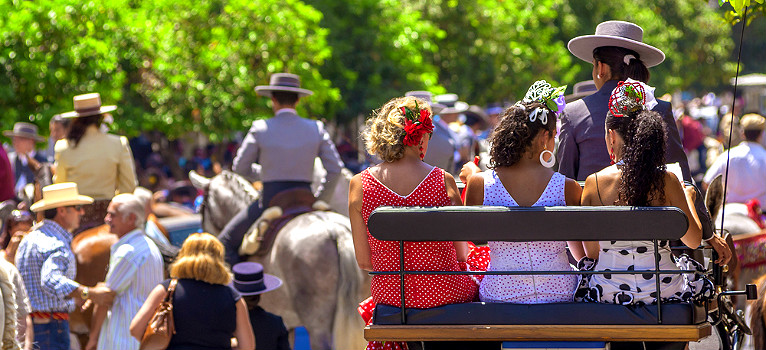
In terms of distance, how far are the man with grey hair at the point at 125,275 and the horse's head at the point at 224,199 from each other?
2.13 metres

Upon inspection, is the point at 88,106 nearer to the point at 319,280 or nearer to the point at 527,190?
the point at 319,280

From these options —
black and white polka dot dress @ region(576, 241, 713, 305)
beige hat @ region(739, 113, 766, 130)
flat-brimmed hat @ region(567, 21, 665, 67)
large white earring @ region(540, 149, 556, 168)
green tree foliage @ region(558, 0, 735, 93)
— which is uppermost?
green tree foliage @ region(558, 0, 735, 93)

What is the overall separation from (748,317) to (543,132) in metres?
2.72

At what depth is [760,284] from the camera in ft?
21.9

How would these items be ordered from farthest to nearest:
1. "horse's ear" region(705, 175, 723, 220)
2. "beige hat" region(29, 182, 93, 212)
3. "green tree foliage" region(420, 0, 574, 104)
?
"green tree foliage" region(420, 0, 574, 104) < "beige hat" region(29, 182, 93, 212) < "horse's ear" region(705, 175, 723, 220)

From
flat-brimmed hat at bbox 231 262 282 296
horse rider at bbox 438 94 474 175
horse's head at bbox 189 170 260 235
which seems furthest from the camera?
horse rider at bbox 438 94 474 175

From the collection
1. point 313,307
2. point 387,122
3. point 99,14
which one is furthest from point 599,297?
point 99,14

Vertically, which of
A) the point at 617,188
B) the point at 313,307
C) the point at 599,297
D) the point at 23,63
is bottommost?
the point at 313,307

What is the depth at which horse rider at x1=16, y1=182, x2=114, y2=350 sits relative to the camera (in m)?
8.03

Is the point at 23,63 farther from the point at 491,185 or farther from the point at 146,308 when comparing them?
the point at 491,185

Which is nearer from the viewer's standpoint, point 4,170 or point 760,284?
point 760,284

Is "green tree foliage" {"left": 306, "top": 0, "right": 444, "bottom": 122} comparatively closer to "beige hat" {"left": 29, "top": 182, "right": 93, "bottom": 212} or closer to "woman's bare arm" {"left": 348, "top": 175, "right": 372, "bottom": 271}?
"beige hat" {"left": 29, "top": 182, "right": 93, "bottom": 212}

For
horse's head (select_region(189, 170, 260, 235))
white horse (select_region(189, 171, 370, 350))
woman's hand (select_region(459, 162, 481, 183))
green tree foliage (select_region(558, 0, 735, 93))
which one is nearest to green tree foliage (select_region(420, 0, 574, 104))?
green tree foliage (select_region(558, 0, 735, 93))

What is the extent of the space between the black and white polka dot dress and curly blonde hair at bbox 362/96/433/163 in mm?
1005
